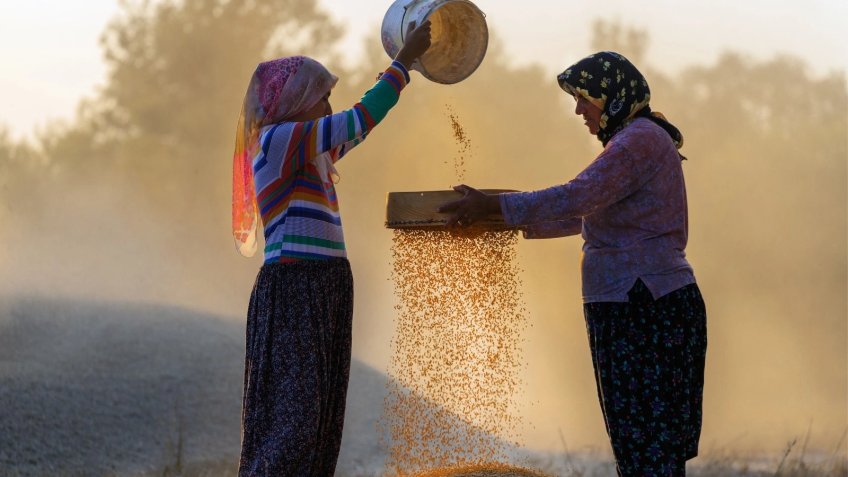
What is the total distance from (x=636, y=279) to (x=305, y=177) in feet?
3.64

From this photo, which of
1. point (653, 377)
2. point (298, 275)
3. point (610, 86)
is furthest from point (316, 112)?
point (653, 377)

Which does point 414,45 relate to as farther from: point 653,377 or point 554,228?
point 653,377

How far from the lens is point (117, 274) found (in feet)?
41.9

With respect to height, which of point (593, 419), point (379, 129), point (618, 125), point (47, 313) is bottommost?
point (593, 419)

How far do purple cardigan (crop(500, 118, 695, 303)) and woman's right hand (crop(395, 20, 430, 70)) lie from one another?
0.65 metres

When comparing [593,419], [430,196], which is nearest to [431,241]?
[430,196]

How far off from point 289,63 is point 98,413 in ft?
13.0

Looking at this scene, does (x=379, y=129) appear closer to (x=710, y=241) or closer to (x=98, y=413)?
(x=710, y=241)

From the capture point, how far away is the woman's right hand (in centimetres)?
389

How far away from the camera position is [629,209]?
141 inches

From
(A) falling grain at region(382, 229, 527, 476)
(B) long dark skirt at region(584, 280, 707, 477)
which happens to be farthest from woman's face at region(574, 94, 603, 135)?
(A) falling grain at region(382, 229, 527, 476)

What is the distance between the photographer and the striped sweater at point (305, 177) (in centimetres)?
370

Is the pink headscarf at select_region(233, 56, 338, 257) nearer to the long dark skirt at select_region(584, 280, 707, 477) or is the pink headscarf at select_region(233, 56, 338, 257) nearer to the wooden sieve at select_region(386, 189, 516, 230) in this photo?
the wooden sieve at select_region(386, 189, 516, 230)

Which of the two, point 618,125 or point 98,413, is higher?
point 618,125
